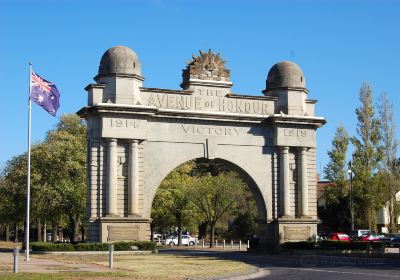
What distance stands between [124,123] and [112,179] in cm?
342

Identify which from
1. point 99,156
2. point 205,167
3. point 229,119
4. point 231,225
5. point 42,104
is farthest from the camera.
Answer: point 205,167

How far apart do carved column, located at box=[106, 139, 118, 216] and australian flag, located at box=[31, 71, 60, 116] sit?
7261mm

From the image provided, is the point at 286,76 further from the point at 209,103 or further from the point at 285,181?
the point at 285,181

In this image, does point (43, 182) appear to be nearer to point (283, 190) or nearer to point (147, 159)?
point (147, 159)

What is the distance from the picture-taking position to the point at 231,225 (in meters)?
79.0

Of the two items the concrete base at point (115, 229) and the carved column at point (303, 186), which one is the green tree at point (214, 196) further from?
the concrete base at point (115, 229)

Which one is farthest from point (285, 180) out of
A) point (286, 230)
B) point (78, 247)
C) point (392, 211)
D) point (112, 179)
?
point (392, 211)

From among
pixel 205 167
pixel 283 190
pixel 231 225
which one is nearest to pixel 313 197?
pixel 283 190

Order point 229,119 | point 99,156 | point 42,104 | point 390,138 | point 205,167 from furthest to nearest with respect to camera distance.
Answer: point 205,167
point 390,138
point 229,119
point 99,156
point 42,104

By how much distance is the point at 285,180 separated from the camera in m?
42.6

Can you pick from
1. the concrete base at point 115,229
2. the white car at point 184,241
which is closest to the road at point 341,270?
the concrete base at point 115,229

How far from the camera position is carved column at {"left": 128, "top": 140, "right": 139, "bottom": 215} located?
3850 cm

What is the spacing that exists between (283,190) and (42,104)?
59.8 feet

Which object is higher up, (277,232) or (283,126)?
(283,126)
